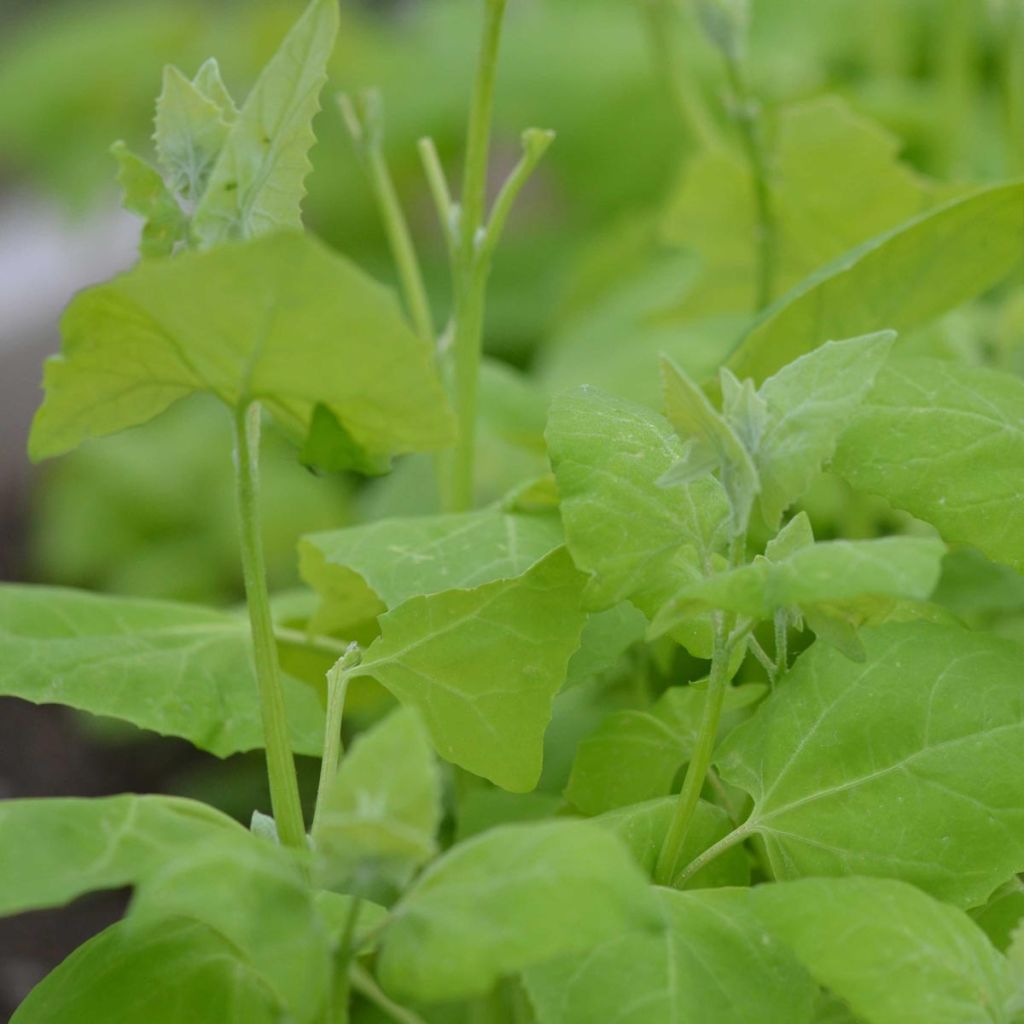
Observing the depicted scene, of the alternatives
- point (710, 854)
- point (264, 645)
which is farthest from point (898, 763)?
point (264, 645)

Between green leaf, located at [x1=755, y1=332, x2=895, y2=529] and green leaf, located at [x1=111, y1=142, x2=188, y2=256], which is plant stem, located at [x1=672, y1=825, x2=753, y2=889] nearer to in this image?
green leaf, located at [x1=755, y1=332, x2=895, y2=529]

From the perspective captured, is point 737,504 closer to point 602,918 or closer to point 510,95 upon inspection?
point 602,918

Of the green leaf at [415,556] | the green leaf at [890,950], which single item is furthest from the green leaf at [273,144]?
the green leaf at [890,950]

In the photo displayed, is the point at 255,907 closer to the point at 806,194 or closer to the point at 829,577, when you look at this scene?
the point at 829,577

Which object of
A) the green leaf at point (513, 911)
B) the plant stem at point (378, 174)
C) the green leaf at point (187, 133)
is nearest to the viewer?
the green leaf at point (513, 911)

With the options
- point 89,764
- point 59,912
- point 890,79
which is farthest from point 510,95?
point 59,912

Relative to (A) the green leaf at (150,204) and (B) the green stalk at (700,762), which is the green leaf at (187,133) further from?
(B) the green stalk at (700,762)
